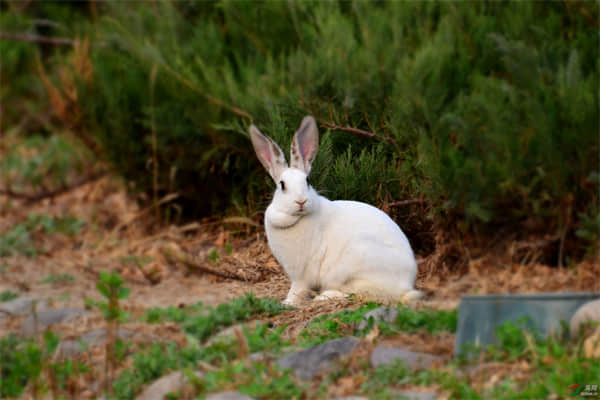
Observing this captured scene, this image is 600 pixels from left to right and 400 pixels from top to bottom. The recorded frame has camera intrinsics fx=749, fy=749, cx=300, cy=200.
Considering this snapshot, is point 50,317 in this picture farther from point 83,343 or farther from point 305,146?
point 305,146

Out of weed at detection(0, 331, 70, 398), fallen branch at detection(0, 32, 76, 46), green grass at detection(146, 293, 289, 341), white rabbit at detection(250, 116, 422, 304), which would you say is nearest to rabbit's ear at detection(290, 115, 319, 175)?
white rabbit at detection(250, 116, 422, 304)

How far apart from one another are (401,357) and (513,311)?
416 mm

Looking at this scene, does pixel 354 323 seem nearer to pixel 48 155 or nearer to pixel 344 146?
pixel 344 146

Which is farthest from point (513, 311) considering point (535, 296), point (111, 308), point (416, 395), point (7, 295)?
point (7, 295)

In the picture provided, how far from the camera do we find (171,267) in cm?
498

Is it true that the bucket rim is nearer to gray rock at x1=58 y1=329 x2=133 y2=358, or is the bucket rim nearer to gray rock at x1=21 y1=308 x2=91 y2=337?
gray rock at x1=58 y1=329 x2=133 y2=358

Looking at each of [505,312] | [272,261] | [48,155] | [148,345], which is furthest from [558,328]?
[48,155]

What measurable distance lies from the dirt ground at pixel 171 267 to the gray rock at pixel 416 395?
8.5 inches

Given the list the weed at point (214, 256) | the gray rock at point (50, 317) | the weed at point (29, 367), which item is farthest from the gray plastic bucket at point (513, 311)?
the gray rock at point (50, 317)

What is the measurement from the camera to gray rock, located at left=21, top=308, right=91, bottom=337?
4.00 m

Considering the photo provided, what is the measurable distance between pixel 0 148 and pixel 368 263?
7.29m

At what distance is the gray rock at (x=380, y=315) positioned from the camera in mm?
2680

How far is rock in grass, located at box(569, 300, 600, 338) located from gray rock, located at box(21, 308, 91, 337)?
264cm

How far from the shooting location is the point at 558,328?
2260 mm
